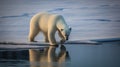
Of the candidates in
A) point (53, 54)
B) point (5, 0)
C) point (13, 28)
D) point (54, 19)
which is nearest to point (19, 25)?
point (13, 28)

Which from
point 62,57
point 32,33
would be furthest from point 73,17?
point 62,57

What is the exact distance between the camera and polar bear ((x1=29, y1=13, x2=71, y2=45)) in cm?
360

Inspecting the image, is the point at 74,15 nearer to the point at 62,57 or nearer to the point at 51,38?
the point at 51,38

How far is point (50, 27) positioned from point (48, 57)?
79cm

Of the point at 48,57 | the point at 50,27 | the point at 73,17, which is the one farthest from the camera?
the point at 73,17

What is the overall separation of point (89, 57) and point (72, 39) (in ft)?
3.92

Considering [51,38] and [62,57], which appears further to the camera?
[51,38]

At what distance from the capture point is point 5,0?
16.1 feet

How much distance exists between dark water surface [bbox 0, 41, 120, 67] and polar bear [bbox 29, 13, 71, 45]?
0.49ft

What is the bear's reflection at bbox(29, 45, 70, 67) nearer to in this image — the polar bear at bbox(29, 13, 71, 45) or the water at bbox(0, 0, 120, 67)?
the polar bear at bbox(29, 13, 71, 45)

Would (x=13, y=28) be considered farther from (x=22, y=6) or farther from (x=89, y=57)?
(x=89, y=57)

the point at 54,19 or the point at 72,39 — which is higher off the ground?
the point at 54,19

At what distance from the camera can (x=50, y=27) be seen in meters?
3.66

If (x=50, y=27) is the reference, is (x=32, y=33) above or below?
below
